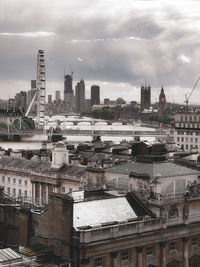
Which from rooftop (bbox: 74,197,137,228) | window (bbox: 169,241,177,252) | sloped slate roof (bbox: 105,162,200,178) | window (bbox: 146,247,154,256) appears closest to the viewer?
rooftop (bbox: 74,197,137,228)

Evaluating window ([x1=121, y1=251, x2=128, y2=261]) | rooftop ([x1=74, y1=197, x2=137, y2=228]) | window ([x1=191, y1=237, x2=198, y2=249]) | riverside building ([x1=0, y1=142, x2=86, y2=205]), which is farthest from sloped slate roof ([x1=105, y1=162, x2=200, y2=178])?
riverside building ([x1=0, y1=142, x2=86, y2=205])

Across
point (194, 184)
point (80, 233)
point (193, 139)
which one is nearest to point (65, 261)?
point (80, 233)

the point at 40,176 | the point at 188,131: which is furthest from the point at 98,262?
the point at 188,131

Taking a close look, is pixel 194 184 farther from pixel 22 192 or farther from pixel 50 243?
pixel 22 192

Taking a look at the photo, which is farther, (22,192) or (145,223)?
(22,192)

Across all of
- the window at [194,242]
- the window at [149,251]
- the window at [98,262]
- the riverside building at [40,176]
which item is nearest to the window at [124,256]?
the window at [98,262]

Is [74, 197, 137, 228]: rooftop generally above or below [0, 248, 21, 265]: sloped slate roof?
above

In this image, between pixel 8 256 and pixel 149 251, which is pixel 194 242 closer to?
pixel 149 251

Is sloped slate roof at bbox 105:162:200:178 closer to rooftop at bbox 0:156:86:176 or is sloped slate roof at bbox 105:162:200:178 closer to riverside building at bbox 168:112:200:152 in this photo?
rooftop at bbox 0:156:86:176

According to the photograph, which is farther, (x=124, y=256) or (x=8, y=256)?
(x=124, y=256)
